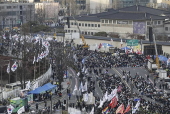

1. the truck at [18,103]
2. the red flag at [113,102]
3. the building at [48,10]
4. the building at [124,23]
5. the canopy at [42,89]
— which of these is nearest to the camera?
the red flag at [113,102]

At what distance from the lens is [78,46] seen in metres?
53.7

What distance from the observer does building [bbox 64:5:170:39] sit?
61159 millimetres

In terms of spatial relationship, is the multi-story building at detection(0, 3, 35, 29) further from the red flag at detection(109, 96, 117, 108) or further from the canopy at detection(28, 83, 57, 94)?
the red flag at detection(109, 96, 117, 108)

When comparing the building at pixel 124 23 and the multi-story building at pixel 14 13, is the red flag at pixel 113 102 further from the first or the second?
the multi-story building at pixel 14 13

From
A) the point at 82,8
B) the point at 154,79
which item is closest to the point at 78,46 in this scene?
the point at 154,79

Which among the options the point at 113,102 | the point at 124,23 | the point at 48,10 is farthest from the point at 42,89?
the point at 48,10

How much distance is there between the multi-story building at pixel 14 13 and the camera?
277 feet

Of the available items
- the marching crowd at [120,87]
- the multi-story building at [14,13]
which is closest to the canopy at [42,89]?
the marching crowd at [120,87]

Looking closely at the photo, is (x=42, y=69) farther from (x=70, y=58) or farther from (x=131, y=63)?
(x=131, y=63)

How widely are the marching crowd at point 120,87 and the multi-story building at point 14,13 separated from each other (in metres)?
37.4

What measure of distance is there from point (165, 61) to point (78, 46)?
15412 mm

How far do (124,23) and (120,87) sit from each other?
35.0 metres

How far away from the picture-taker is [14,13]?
86.9 metres

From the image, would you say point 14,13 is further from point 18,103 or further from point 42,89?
point 18,103
